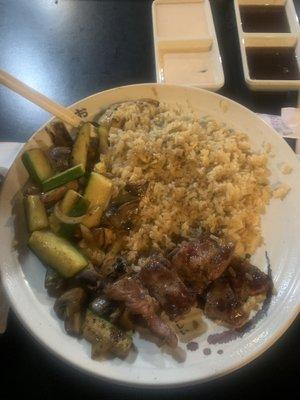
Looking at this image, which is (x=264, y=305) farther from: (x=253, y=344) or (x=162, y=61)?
(x=162, y=61)

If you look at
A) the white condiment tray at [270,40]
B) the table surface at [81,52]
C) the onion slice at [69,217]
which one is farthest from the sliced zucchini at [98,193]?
the white condiment tray at [270,40]

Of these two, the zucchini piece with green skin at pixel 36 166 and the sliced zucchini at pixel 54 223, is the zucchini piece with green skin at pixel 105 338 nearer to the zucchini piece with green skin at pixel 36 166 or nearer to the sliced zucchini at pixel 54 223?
the sliced zucchini at pixel 54 223

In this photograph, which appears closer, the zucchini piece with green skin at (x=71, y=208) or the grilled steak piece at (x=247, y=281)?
the grilled steak piece at (x=247, y=281)

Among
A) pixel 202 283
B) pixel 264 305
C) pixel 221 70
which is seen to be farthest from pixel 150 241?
pixel 221 70

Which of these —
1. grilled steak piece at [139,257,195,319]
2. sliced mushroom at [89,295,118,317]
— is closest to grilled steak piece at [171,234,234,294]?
grilled steak piece at [139,257,195,319]

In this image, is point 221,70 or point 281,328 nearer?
point 281,328

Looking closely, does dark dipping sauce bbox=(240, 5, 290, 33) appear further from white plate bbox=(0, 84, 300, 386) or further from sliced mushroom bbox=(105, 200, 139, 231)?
sliced mushroom bbox=(105, 200, 139, 231)

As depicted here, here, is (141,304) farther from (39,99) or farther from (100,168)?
(39,99)
